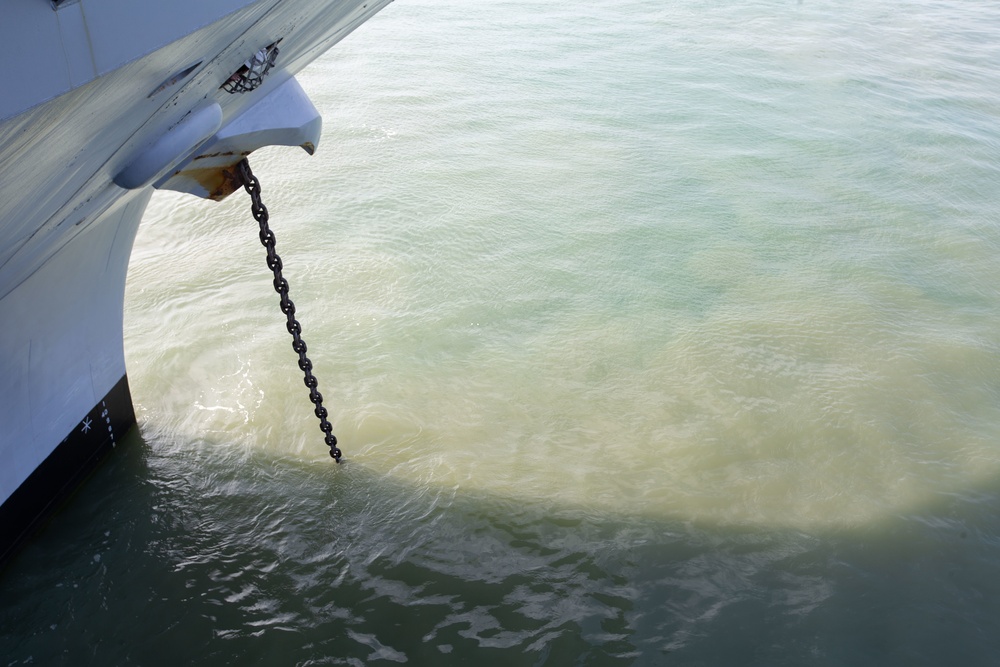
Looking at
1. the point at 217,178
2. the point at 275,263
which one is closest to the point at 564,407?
the point at 275,263

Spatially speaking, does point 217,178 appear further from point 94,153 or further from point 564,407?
point 564,407

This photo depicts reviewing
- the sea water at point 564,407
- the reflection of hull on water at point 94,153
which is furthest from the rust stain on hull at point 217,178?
the sea water at point 564,407

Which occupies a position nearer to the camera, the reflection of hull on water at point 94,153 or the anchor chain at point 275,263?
the reflection of hull on water at point 94,153

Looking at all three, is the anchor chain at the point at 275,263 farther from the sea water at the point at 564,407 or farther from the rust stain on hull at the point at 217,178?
the sea water at the point at 564,407

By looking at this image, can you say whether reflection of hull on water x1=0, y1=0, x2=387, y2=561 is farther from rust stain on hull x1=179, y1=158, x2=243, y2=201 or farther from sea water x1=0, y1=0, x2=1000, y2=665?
sea water x1=0, y1=0, x2=1000, y2=665

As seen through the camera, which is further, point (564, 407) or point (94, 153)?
point (564, 407)

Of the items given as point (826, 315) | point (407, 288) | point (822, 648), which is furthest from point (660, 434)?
point (407, 288)
